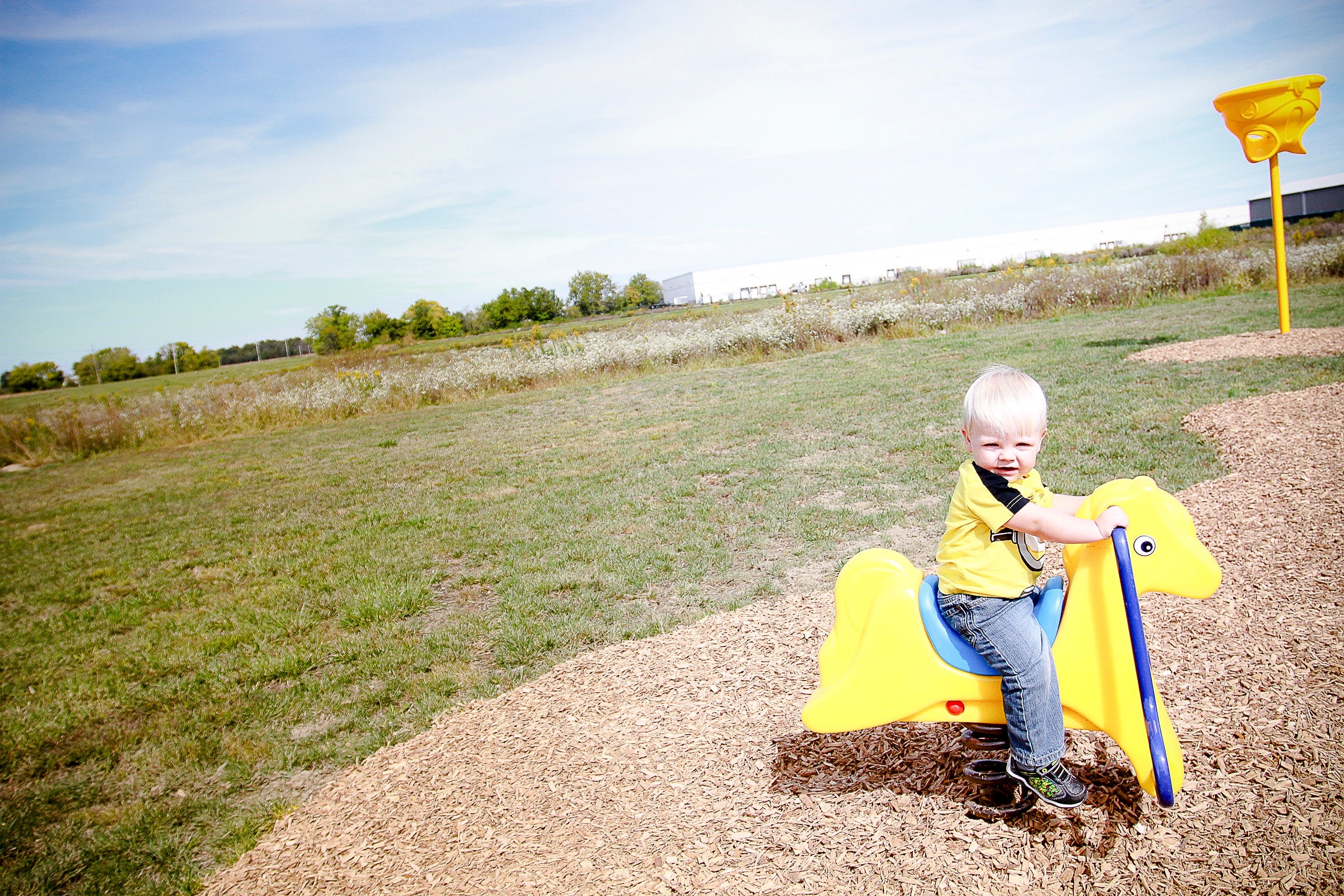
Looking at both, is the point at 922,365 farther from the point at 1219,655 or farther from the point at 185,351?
the point at 185,351

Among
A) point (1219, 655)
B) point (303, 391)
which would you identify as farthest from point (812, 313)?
point (1219, 655)

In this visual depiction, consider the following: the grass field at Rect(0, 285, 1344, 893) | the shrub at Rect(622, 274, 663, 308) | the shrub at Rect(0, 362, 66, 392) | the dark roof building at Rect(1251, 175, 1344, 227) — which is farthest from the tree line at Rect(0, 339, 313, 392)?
the dark roof building at Rect(1251, 175, 1344, 227)

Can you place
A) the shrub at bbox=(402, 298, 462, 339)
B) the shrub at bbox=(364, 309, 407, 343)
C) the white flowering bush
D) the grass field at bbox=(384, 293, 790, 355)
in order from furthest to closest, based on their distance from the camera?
the shrub at bbox=(402, 298, 462, 339) < the shrub at bbox=(364, 309, 407, 343) < the grass field at bbox=(384, 293, 790, 355) < the white flowering bush

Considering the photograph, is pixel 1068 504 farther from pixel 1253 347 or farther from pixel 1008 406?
pixel 1253 347

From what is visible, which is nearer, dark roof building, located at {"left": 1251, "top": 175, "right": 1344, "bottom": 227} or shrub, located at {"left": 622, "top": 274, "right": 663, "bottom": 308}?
dark roof building, located at {"left": 1251, "top": 175, "right": 1344, "bottom": 227}

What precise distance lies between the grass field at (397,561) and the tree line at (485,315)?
26071 millimetres

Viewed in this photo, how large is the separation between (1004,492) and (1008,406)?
0.28 metres

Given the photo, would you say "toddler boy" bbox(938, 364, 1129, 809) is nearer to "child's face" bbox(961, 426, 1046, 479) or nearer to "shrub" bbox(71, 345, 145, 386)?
"child's face" bbox(961, 426, 1046, 479)

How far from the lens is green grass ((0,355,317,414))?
30812 mm

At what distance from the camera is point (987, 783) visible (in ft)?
9.22

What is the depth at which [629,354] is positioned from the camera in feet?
65.8

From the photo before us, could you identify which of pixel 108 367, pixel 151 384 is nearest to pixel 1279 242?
pixel 151 384

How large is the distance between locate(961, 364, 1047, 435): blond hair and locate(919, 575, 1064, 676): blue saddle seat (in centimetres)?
57

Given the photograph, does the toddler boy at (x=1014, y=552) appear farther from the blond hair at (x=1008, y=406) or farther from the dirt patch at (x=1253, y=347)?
the dirt patch at (x=1253, y=347)
